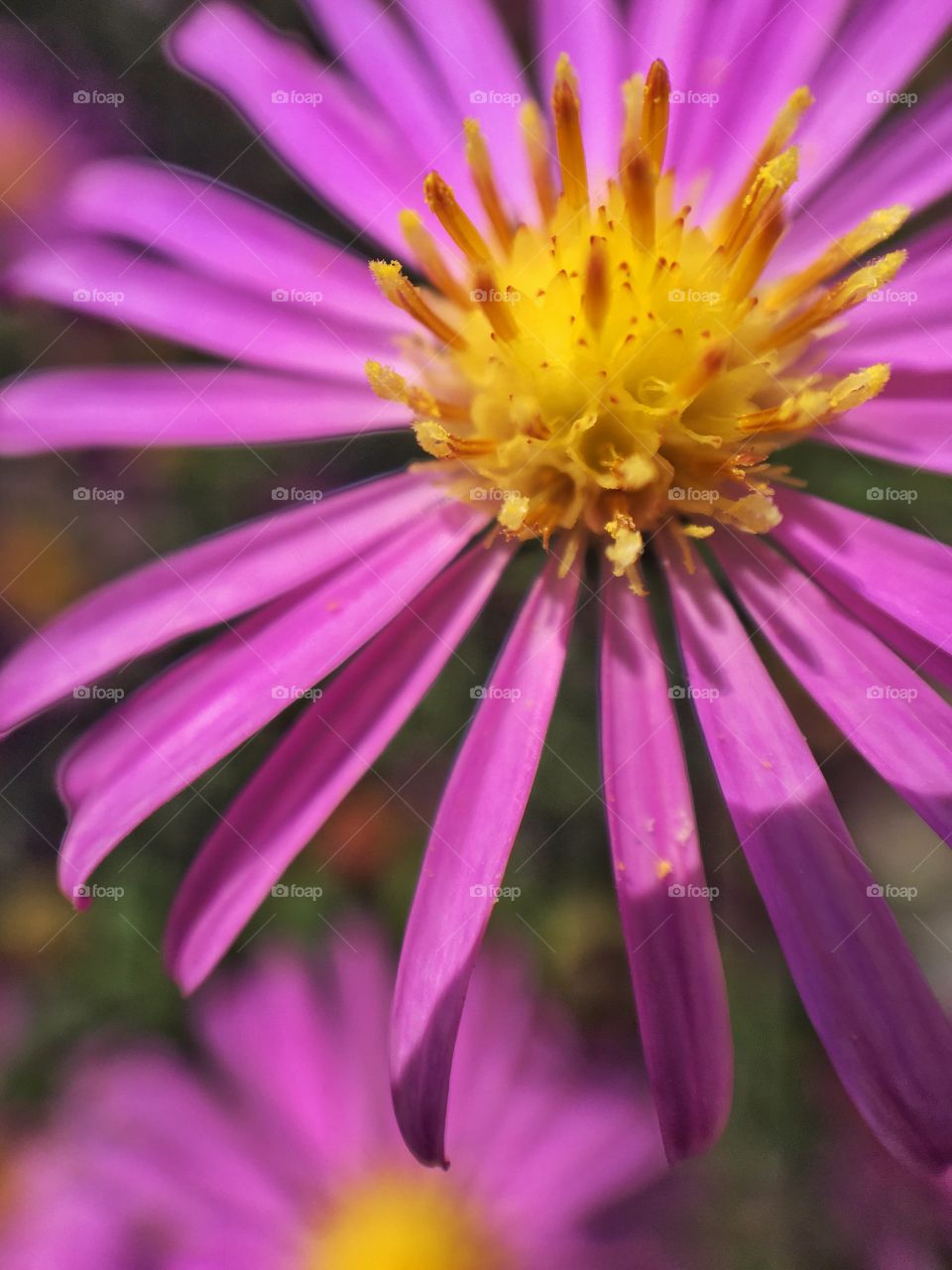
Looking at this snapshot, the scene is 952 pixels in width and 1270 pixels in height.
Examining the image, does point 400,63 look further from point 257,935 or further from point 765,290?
point 257,935

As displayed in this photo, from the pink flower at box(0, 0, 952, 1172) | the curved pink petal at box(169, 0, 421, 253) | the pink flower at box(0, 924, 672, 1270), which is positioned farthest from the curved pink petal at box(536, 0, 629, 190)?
the pink flower at box(0, 924, 672, 1270)

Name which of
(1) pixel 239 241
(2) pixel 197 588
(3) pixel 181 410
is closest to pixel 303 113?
(1) pixel 239 241

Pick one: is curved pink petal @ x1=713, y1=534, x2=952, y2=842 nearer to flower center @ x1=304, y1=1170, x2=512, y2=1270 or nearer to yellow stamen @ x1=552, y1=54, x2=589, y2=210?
yellow stamen @ x1=552, y1=54, x2=589, y2=210

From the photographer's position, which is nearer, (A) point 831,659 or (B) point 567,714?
(A) point 831,659

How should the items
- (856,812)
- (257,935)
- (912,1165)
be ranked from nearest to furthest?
(912,1165) < (856,812) < (257,935)

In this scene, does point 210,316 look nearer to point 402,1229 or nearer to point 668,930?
point 668,930

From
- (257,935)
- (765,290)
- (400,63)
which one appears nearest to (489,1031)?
(257,935)

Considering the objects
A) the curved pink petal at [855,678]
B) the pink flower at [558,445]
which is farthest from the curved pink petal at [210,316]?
the curved pink petal at [855,678]
